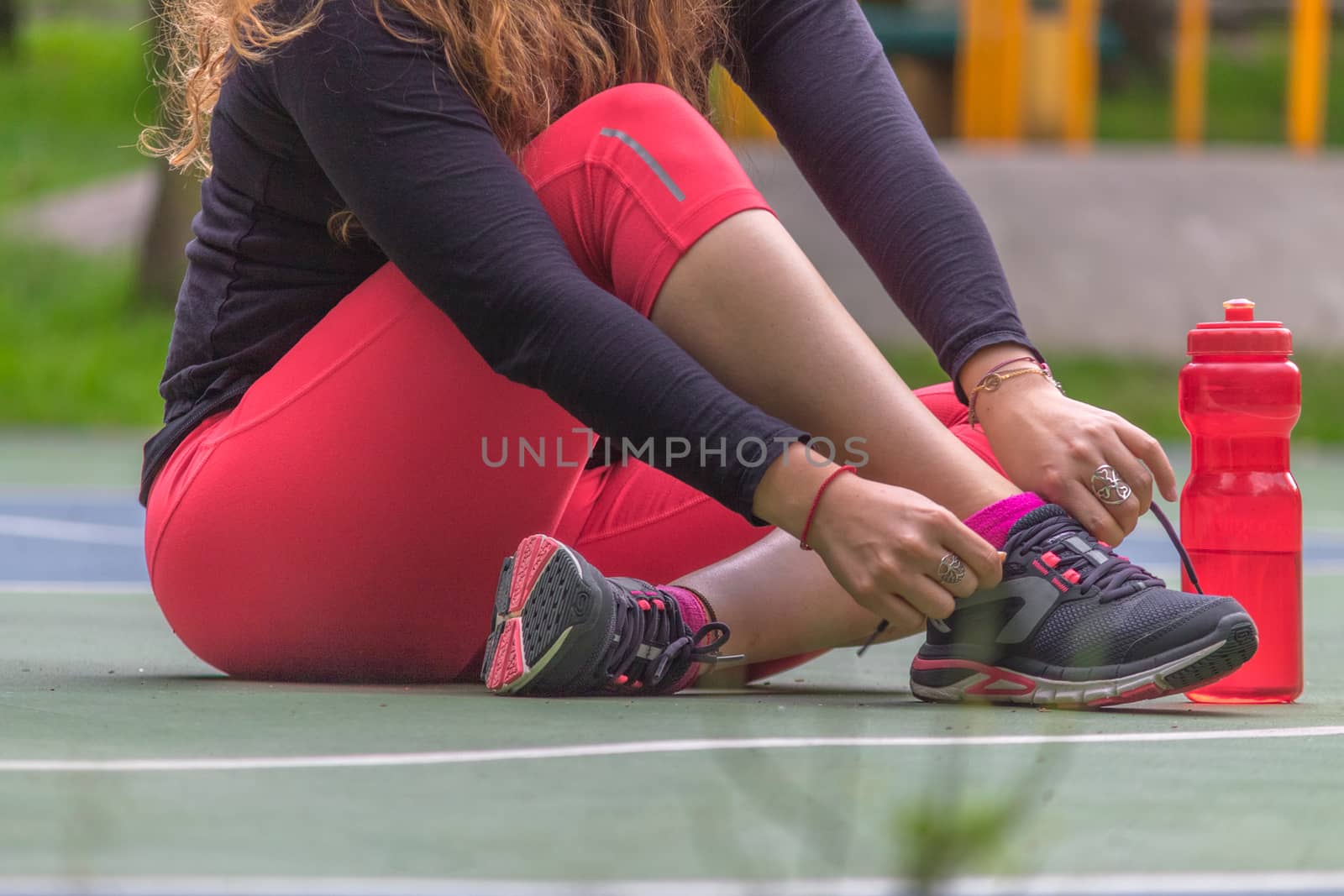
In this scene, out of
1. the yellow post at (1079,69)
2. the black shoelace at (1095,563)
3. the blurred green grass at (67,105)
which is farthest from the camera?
the blurred green grass at (67,105)

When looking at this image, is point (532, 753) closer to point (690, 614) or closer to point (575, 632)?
point (575, 632)

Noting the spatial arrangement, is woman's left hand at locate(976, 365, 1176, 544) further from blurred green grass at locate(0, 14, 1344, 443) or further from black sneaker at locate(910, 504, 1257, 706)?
blurred green grass at locate(0, 14, 1344, 443)

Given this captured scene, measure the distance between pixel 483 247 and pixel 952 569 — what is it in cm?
57

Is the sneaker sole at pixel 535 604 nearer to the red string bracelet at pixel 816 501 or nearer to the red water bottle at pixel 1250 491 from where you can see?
the red string bracelet at pixel 816 501

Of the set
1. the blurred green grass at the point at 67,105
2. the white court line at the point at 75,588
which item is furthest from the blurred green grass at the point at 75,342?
the white court line at the point at 75,588

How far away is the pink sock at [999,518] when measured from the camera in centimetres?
204

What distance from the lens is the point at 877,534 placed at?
6.20 ft

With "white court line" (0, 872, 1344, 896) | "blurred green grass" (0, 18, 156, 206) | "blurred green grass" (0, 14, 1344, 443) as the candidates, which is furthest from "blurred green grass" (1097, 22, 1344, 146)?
"white court line" (0, 872, 1344, 896)

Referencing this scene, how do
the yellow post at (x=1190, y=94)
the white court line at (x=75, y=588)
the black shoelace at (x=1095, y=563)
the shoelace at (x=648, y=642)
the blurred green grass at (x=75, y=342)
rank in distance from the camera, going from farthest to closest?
the yellow post at (x=1190, y=94) < the blurred green grass at (x=75, y=342) < the white court line at (x=75, y=588) < the shoelace at (x=648, y=642) < the black shoelace at (x=1095, y=563)

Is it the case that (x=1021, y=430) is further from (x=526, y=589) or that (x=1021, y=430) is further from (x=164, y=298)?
(x=164, y=298)

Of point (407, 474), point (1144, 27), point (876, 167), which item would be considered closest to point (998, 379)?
point (876, 167)

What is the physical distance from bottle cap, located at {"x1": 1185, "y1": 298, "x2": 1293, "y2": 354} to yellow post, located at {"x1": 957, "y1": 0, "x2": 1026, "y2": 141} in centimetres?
853

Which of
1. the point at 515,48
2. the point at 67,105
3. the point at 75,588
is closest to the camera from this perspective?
the point at 515,48

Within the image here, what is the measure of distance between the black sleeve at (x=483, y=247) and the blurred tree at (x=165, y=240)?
31.7 ft
